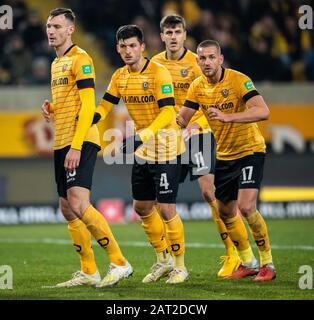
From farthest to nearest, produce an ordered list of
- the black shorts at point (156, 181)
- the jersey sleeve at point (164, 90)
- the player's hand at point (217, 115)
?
1. the black shorts at point (156, 181)
2. the jersey sleeve at point (164, 90)
3. the player's hand at point (217, 115)

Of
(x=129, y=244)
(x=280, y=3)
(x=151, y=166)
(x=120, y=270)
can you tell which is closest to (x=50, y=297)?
(x=120, y=270)

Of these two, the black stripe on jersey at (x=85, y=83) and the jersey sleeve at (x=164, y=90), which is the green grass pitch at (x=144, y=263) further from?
the black stripe on jersey at (x=85, y=83)

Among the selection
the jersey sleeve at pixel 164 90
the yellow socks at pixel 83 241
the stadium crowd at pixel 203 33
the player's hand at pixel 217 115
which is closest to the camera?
the player's hand at pixel 217 115

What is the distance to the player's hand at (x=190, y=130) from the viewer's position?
1093 centimetres

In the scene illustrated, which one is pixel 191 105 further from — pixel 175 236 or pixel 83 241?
pixel 83 241

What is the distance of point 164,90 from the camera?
32.2 ft

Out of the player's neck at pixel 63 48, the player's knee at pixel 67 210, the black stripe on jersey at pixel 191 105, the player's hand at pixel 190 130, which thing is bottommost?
the player's knee at pixel 67 210

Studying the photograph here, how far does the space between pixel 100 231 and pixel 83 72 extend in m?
1.48

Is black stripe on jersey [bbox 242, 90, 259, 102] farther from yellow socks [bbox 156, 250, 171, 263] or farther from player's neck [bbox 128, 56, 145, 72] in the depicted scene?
yellow socks [bbox 156, 250, 171, 263]

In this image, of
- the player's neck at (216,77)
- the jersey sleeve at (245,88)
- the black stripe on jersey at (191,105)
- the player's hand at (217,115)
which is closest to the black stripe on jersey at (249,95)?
the jersey sleeve at (245,88)

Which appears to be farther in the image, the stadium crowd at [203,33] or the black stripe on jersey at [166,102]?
the stadium crowd at [203,33]

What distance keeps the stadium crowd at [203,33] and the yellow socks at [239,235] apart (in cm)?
953

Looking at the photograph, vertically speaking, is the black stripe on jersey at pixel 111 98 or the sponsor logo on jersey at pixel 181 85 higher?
the sponsor logo on jersey at pixel 181 85

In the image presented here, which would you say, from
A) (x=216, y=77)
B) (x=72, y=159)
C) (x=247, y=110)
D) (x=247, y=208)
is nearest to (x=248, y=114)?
(x=247, y=110)
